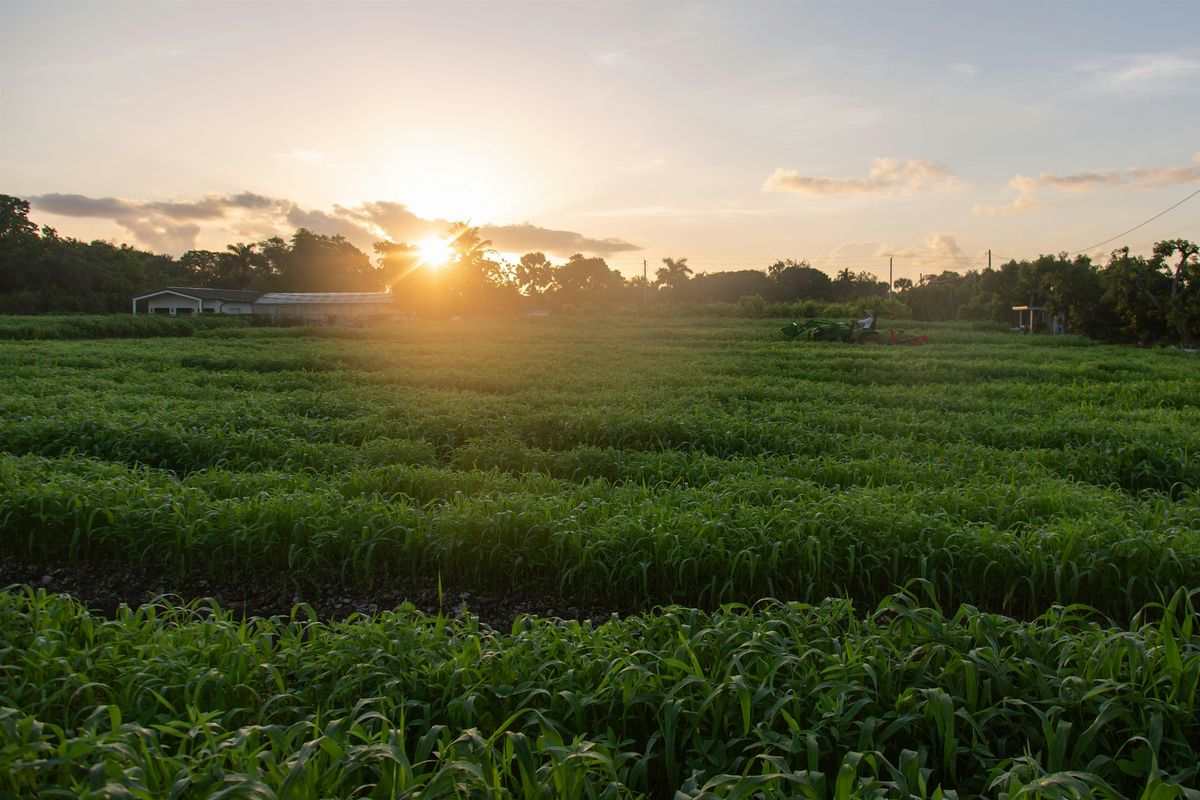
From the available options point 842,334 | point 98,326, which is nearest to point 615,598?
point 842,334

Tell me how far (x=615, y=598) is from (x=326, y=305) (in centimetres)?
5819

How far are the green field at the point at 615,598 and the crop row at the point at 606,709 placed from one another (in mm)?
16

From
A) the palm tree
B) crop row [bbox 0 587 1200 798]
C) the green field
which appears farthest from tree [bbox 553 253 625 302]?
crop row [bbox 0 587 1200 798]

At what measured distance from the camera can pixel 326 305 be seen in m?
57.5

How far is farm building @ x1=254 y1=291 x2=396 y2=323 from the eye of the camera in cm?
5612

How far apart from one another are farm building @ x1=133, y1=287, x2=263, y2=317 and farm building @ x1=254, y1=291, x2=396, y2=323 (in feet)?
9.09

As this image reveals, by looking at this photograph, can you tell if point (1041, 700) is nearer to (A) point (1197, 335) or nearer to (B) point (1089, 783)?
(B) point (1089, 783)

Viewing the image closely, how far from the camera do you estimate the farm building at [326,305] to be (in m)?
56.1

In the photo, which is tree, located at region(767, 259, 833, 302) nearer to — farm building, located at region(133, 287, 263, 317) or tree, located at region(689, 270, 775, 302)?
tree, located at region(689, 270, 775, 302)

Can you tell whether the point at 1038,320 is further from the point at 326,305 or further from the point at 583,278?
the point at 326,305

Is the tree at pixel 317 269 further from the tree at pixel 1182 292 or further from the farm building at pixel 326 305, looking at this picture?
the tree at pixel 1182 292

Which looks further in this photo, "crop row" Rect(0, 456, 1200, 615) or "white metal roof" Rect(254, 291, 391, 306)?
"white metal roof" Rect(254, 291, 391, 306)

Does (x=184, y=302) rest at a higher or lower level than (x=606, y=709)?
higher

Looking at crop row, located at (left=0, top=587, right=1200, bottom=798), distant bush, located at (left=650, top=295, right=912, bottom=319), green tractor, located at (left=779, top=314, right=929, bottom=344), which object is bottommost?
crop row, located at (left=0, top=587, right=1200, bottom=798)
